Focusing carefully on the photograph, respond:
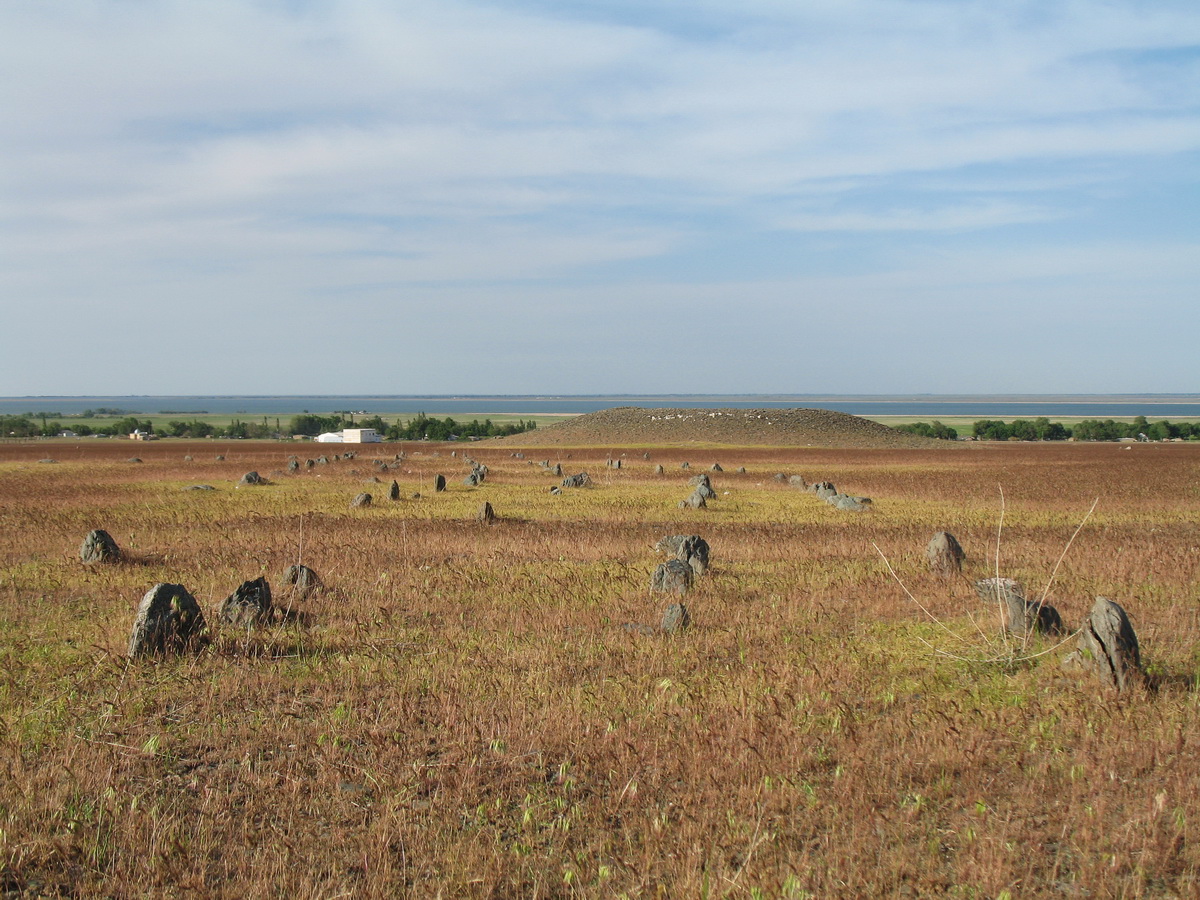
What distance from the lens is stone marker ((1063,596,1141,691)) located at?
7.94 m

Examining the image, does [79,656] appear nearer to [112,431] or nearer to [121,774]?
[121,774]

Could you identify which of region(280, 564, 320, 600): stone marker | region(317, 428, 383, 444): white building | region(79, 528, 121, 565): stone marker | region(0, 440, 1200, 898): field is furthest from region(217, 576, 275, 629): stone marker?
region(317, 428, 383, 444): white building

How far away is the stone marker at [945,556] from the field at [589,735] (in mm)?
645

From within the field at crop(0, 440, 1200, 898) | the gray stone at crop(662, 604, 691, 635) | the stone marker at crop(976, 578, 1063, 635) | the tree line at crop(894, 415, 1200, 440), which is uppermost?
the tree line at crop(894, 415, 1200, 440)

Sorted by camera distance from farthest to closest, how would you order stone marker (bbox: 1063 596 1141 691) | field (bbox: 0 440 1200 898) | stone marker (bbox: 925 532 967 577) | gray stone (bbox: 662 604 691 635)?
stone marker (bbox: 925 532 967 577) < gray stone (bbox: 662 604 691 635) < stone marker (bbox: 1063 596 1141 691) < field (bbox: 0 440 1200 898)

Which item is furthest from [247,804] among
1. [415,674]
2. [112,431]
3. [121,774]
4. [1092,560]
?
[112,431]

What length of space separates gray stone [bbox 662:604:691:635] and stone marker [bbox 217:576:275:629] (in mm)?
4536

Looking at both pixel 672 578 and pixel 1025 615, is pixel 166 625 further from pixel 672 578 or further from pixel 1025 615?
pixel 1025 615

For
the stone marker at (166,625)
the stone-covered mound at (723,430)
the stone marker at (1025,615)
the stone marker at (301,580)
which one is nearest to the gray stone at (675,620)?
the stone marker at (1025,615)

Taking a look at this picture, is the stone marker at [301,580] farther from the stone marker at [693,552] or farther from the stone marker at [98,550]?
the stone marker at [693,552]

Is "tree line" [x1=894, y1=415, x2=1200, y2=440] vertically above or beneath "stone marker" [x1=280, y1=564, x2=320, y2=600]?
above

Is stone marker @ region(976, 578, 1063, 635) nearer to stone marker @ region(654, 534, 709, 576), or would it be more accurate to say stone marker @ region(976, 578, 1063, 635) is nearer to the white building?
stone marker @ region(654, 534, 709, 576)

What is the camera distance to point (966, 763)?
21.4 feet

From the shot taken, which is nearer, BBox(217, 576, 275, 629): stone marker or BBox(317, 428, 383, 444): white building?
BBox(217, 576, 275, 629): stone marker
